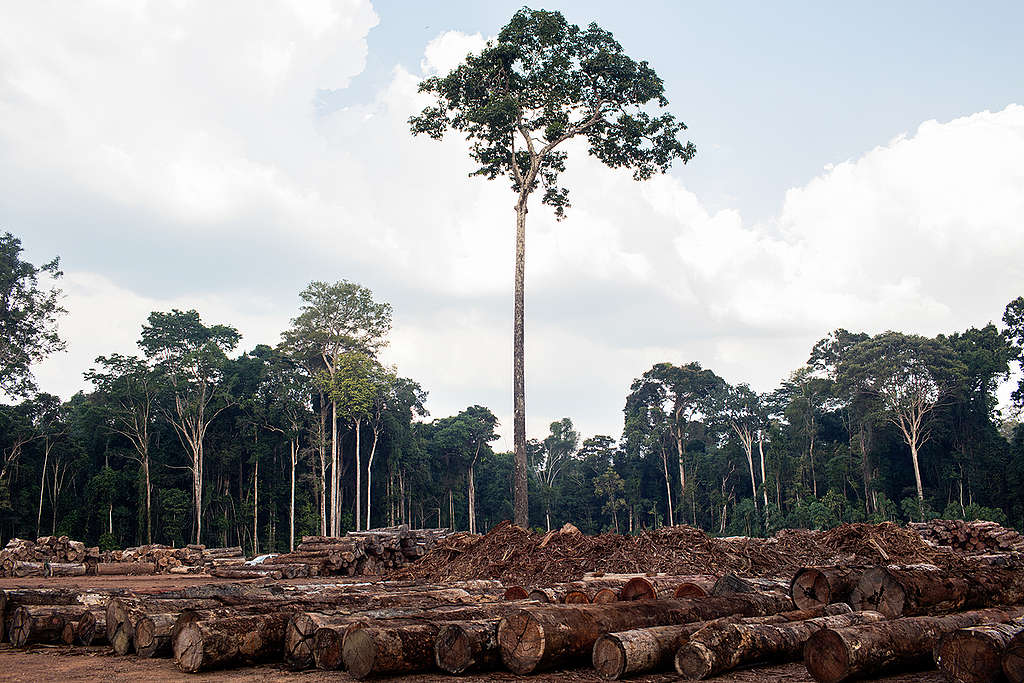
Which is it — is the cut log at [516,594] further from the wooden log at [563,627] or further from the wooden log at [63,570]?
the wooden log at [63,570]

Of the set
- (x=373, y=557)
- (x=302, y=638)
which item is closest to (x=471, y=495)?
(x=373, y=557)

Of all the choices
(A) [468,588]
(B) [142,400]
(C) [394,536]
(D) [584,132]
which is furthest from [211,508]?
(A) [468,588]

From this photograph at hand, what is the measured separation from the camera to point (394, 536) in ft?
63.7

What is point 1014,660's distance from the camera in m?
4.11

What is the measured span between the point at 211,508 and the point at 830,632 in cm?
4908

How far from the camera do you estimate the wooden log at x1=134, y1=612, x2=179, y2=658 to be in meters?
6.40

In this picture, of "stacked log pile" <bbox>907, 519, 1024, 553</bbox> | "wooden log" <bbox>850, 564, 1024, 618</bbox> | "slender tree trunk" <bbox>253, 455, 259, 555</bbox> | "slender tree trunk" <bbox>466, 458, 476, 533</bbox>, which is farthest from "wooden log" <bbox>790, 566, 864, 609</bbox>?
"slender tree trunk" <bbox>466, 458, 476, 533</bbox>

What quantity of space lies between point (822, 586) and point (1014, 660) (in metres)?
3.85

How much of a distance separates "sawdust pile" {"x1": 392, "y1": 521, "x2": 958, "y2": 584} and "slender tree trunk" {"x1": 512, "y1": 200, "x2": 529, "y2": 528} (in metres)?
4.46

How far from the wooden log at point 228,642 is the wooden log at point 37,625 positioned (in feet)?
8.59

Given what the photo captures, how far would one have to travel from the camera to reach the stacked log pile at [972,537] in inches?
856

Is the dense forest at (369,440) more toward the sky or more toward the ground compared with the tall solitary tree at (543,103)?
more toward the ground

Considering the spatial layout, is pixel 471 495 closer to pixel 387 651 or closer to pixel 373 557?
pixel 373 557

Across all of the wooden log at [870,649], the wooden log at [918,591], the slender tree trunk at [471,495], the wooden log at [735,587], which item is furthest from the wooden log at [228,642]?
the slender tree trunk at [471,495]
